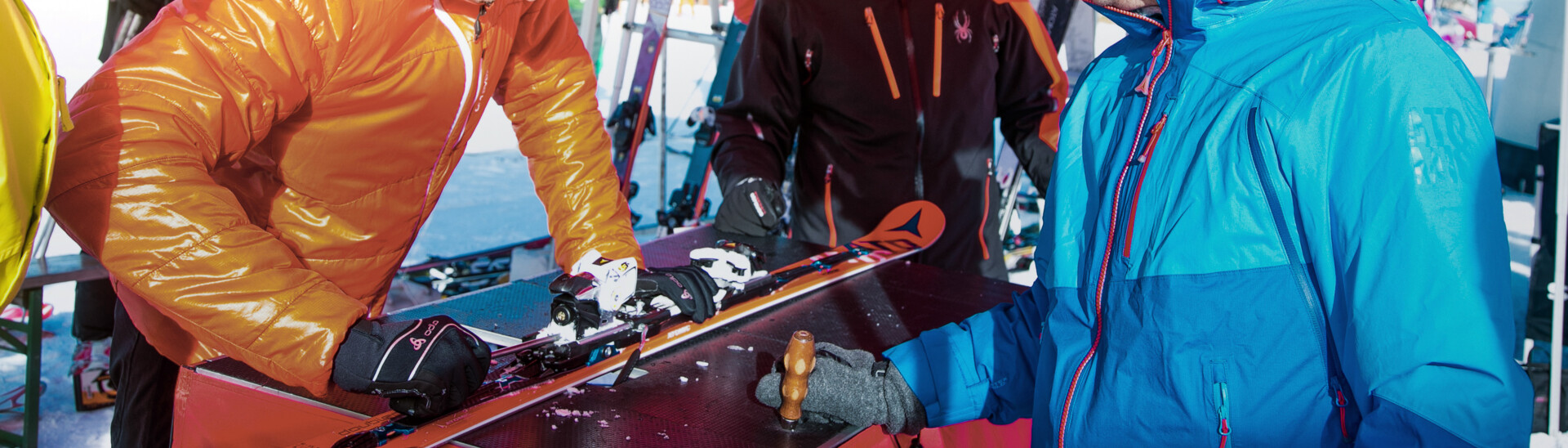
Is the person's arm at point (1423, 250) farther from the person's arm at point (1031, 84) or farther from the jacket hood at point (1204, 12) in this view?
the person's arm at point (1031, 84)

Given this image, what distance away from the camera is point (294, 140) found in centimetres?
147

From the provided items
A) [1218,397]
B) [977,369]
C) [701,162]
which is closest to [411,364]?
[977,369]

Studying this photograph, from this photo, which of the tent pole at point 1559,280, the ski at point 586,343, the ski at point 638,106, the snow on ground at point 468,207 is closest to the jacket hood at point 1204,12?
the ski at point 586,343

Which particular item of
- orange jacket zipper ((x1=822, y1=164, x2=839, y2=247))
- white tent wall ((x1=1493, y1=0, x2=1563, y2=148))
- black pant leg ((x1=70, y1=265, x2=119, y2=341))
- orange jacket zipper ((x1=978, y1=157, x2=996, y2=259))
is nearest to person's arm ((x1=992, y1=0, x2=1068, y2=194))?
orange jacket zipper ((x1=978, y1=157, x2=996, y2=259))

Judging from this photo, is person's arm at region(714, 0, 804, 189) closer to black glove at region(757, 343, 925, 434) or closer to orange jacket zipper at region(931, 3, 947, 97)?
orange jacket zipper at region(931, 3, 947, 97)

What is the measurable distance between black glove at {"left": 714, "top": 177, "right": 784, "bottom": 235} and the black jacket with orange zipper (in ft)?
0.19

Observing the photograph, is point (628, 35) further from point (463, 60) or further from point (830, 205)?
point (463, 60)

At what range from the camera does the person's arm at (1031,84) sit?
2.91 meters

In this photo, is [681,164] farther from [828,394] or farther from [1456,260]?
[1456,260]

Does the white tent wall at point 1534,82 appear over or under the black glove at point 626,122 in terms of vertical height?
over

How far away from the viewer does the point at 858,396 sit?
4.54ft

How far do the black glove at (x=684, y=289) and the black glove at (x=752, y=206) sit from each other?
74 cm

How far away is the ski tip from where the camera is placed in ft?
9.40

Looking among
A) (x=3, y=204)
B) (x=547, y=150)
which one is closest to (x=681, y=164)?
(x=547, y=150)
